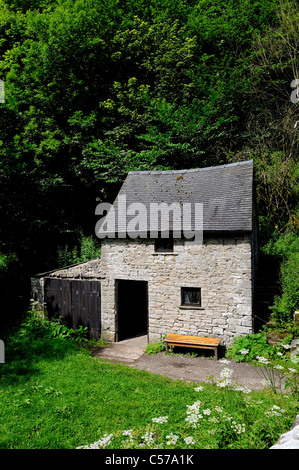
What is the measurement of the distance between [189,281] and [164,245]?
1.61 m

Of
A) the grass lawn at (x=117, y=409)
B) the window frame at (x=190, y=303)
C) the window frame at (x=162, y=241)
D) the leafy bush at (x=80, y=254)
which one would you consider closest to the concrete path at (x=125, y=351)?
the grass lawn at (x=117, y=409)

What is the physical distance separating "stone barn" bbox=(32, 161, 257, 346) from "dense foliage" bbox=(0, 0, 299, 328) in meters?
5.11

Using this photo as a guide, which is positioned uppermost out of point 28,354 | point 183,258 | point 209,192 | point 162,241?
point 209,192

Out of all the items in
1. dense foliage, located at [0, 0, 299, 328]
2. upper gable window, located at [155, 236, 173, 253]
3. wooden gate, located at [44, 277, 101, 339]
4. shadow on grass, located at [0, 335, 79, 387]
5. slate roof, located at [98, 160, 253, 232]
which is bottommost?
shadow on grass, located at [0, 335, 79, 387]

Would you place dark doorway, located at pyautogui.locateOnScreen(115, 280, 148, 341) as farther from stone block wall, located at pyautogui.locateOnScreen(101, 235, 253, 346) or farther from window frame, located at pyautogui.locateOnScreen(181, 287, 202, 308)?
window frame, located at pyautogui.locateOnScreen(181, 287, 202, 308)

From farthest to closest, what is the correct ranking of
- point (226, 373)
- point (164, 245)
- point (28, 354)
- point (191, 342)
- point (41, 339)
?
point (164, 245) < point (41, 339) < point (191, 342) < point (28, 354) < point (226, 373)

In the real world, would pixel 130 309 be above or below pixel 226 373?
below

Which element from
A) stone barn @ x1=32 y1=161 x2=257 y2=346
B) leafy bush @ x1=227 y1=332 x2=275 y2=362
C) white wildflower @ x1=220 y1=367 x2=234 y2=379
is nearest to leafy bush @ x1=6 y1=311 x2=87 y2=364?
stone barn @ x1=32 y1=161 x2=257 y2=346

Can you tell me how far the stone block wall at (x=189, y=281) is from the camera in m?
8.86

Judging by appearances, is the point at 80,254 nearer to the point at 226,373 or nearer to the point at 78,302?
the point at 78,302

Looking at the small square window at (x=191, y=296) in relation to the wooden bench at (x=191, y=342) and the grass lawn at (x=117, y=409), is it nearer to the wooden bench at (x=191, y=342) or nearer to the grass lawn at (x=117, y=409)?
the wooden bench at (x=191, y=342)

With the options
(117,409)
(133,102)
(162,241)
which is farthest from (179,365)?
(133,102)

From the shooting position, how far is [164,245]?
1009cm

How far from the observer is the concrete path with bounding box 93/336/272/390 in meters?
7.29
